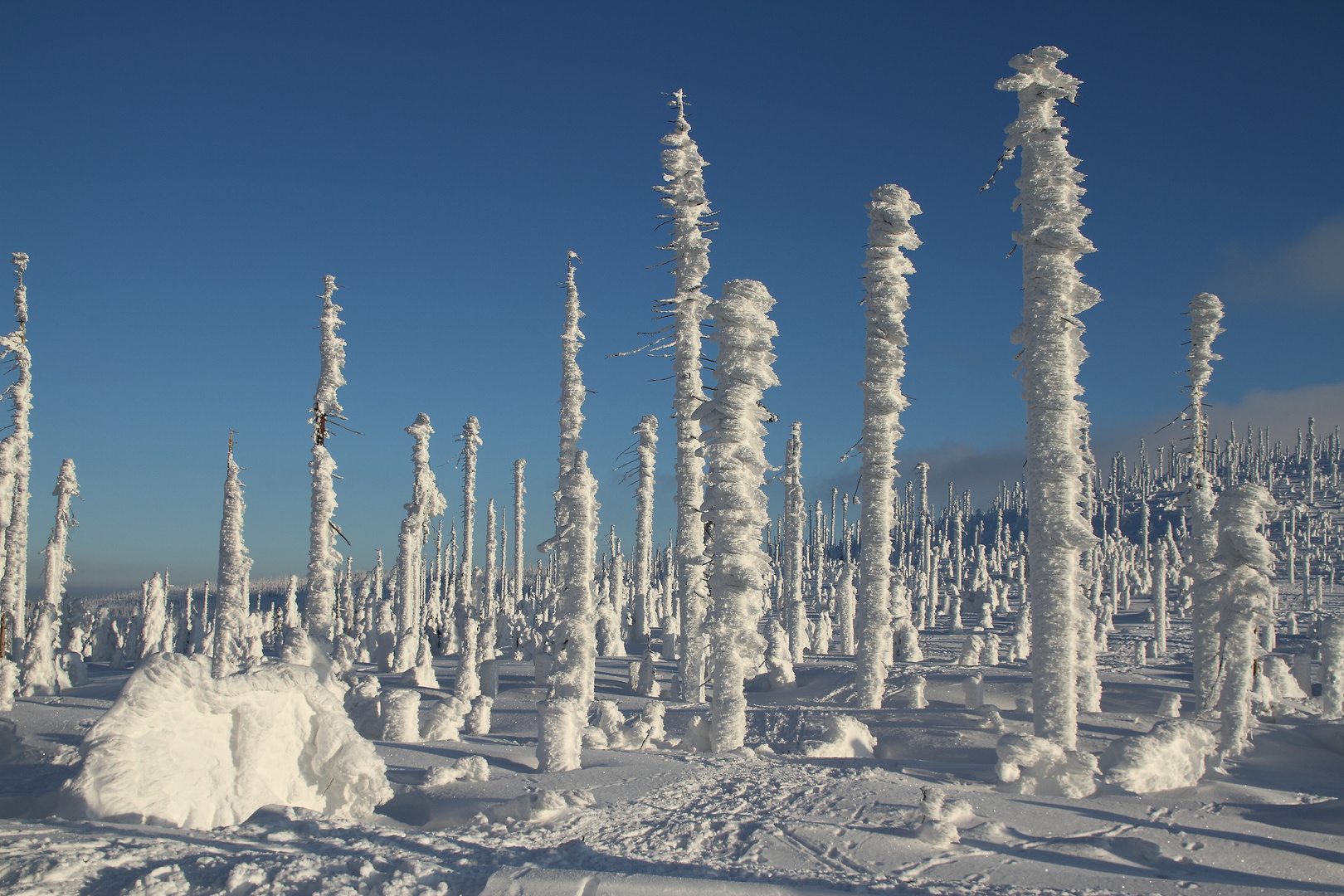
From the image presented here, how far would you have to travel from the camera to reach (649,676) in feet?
60.7

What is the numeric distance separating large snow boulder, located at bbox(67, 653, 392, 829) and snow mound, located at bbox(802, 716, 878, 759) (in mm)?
5924

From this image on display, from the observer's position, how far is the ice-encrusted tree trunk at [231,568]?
16438mm

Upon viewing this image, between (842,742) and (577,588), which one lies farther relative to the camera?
(577,588)

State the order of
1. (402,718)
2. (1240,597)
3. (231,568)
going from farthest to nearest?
(231,568)
(1240,597)
(402,718)

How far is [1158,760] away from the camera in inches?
348

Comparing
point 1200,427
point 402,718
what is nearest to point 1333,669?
point 1200,427

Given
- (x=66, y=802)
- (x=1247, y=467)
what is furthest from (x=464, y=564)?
(x=1247, y=467)

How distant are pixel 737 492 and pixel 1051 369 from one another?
495 centimetres

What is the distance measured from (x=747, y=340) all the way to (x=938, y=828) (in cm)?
737

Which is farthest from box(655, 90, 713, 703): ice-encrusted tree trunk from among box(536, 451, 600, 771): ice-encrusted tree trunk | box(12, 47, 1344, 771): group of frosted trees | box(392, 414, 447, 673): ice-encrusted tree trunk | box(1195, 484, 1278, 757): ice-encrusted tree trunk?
box(392, 414, 447, 673): ice-encrusted tree trunk

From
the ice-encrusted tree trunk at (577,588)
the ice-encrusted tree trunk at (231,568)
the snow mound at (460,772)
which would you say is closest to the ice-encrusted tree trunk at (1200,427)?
the ice-encrusted tree trunk at (577,588)

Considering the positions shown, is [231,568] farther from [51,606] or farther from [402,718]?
[51,606]

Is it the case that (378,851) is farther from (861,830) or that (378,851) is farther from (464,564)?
(464,564)

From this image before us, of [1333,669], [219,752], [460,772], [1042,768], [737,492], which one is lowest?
[1333,669]
